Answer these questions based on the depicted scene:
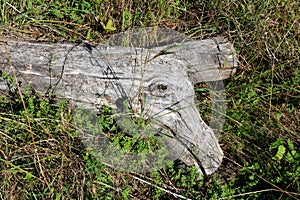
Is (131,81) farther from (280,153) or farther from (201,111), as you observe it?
(280,153)

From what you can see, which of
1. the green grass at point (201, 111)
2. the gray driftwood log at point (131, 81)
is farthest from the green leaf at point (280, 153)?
the gray driftwood log at point (131, 81)

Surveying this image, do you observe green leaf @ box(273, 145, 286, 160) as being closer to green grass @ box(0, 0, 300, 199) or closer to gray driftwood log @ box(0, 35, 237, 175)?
green grass @ box(0, 0, 300, 199)

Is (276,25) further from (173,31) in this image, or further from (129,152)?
(129,152)

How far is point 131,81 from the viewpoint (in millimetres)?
2904

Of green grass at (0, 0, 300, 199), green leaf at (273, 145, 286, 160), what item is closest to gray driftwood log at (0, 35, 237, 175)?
green grass at (0, 0, 300, 199)

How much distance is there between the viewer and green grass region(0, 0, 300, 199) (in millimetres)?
2832

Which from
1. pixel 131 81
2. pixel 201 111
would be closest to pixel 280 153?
pixel 201 111

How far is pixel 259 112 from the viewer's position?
3279 millimetres

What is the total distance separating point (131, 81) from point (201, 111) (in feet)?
2.19

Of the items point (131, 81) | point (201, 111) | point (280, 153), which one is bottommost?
point (280, 153)

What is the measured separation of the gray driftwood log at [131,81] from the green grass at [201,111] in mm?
129

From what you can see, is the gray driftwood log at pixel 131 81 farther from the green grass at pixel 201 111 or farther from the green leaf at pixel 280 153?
the green leaf at pixel 280 153

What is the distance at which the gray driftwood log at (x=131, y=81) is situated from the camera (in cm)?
286

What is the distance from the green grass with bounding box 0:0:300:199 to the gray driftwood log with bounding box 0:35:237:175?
0.42 ft
